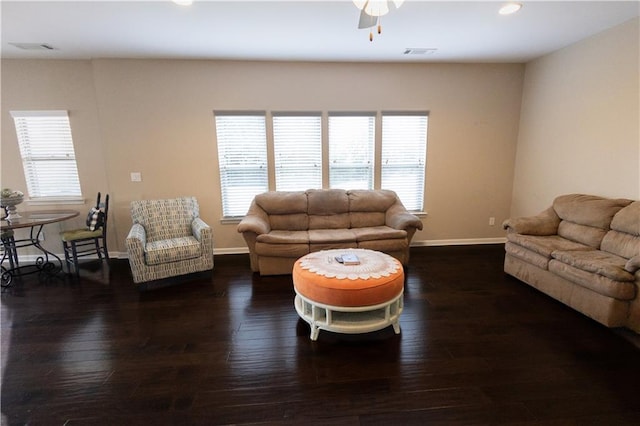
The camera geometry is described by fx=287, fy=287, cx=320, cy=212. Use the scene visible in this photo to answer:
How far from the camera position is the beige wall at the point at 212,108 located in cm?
384

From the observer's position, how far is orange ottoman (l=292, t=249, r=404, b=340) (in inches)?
86.7

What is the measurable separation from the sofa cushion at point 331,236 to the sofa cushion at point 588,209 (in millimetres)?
2398

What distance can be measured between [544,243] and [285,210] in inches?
118

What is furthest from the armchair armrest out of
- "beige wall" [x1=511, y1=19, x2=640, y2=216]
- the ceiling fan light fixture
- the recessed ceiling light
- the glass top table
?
"beige wall" [x1=511, y1=19, x2=640, y2=216]

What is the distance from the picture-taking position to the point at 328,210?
13.4ft

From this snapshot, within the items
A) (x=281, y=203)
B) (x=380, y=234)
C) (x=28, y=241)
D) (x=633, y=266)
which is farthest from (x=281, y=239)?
(x=28, y=241)

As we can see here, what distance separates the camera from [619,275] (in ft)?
7.34

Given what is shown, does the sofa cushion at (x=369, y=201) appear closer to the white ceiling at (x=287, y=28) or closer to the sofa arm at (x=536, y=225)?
the sofa arm at (x=536, y=225)

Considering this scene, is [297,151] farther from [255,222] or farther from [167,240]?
[167,240]

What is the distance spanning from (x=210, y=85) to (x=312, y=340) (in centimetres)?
355

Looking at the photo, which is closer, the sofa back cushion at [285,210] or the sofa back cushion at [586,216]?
the sofa back cushion at [586,216]

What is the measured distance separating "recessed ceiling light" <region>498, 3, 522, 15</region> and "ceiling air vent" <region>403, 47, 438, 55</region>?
3.22 feet

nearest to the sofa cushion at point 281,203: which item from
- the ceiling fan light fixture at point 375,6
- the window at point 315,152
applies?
the window at point 315,152

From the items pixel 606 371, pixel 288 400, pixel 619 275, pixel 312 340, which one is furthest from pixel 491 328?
pixel 288 400
